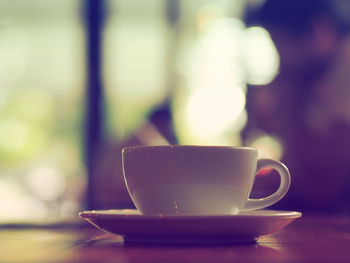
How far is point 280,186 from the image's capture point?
0.63 metres

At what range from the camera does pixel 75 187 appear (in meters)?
3.71

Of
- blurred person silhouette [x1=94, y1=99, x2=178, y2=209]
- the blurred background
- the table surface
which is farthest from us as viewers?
the blurred background

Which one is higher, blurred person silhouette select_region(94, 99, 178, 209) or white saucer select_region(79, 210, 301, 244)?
blurred person silhouette select_region(94, 99, 178, 209)

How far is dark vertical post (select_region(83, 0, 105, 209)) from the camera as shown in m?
3.48

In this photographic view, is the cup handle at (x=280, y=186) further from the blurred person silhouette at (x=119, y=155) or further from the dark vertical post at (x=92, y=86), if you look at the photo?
the dark vertical post at (x=92, y=86)

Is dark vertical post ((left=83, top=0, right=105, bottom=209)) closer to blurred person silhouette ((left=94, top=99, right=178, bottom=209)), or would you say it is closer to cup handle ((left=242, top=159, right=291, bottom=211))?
blurred person silhouette ((left=94, top=99, right=178, bottom=209))

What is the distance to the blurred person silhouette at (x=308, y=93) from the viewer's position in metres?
3.09

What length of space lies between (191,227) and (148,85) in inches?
134

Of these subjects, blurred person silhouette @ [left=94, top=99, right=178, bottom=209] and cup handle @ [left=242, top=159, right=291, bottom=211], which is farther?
blurred person silhouette @ [left=94, top=99, right=178, bottom=209]

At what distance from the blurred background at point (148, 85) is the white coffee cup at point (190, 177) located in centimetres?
264

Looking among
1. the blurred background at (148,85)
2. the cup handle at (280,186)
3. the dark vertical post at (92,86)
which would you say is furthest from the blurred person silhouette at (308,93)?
the cup handle at (280,186)

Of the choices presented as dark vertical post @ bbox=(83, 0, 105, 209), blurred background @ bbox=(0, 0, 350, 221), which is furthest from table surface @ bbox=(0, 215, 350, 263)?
dark vertical post @ bbox=(83, 0, 105, 209)

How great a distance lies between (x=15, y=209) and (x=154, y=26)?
5.01ft

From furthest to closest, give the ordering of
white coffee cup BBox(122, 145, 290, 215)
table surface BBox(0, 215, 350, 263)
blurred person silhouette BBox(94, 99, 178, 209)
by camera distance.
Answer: blurred person silhouette BBox(94, 99, 178, 209) → white coffee cup BBox(122, 145, 290, 215) → table surface BBox(0, 215, 350, 263)
